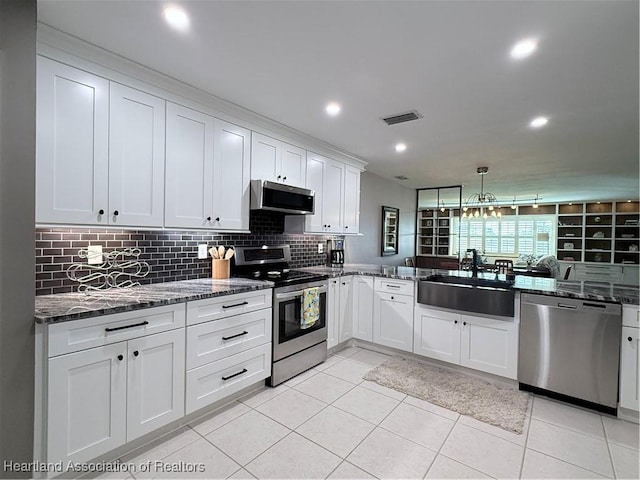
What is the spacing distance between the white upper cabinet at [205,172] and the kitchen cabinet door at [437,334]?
81.7 inches

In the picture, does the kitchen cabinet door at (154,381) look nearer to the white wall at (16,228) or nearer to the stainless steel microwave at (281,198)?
the white wall at (16,228)

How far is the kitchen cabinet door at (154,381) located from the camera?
1.78 meters

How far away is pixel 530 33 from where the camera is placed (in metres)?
1.64

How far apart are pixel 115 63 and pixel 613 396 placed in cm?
424

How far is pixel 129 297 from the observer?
1932mm

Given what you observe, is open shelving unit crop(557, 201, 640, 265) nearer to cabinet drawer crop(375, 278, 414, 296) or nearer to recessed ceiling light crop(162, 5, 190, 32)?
cabinet drawer crop(375, 278, 414, 296)

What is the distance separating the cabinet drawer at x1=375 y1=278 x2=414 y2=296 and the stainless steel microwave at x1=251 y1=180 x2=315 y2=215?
3.76 feet

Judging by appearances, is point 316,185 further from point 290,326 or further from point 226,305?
point 226,305

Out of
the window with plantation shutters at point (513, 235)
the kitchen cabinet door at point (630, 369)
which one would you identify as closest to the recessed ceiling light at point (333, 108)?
the kitchen cabinet door at point (630, 369)

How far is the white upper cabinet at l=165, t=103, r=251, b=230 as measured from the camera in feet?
7.61

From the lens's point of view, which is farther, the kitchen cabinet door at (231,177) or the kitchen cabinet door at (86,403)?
the kitchen cabinet door at (231,177)

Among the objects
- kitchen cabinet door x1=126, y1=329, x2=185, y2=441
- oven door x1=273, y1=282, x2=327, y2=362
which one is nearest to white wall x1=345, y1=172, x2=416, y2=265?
oven door x1=273, y1=282, x2=327, y2=362

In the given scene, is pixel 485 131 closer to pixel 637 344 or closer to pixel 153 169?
pixel 637 344

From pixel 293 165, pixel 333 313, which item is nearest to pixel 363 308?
pixel 333 313
